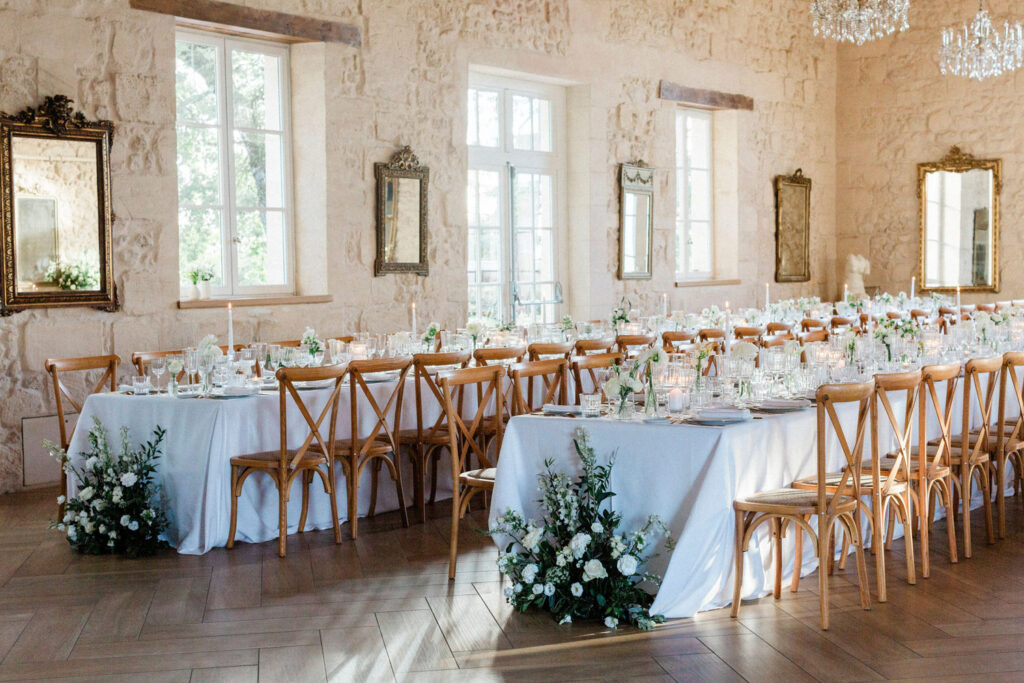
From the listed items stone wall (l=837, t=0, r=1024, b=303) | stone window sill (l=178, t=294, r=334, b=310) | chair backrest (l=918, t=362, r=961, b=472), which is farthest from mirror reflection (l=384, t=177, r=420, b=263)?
stone wall (l=837, t=0, r=1024, b=303)

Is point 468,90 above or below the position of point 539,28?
below

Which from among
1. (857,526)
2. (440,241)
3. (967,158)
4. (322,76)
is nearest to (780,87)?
(967,158)

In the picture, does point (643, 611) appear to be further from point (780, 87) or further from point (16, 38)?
point (780, 87)

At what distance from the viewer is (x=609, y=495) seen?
4.43 m

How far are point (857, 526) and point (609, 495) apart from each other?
1.04 m

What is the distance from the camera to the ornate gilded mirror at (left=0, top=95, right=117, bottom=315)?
284 inches

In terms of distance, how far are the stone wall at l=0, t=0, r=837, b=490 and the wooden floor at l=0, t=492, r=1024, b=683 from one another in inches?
116

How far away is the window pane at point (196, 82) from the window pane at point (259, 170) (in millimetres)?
335

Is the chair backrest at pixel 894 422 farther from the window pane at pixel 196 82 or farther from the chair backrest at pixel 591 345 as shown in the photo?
the window pane at pixel 196 82

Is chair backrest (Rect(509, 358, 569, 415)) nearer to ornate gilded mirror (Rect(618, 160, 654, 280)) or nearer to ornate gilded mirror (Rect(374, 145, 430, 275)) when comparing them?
ornate gilded mirror (Rect(374, 145, 430, 275))

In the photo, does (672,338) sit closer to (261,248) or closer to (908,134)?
(261,248)

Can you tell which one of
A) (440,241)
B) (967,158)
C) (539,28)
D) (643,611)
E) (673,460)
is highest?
(539,28)

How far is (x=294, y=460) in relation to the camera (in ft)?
18.4

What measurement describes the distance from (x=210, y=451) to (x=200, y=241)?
11.6 ft
